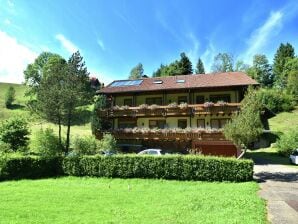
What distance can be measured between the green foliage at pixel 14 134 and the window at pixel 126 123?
1063cm

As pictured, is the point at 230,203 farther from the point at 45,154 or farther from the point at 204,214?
the point at 45,154

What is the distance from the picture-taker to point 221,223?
1387 centimetres

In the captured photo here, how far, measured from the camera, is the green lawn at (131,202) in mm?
14796

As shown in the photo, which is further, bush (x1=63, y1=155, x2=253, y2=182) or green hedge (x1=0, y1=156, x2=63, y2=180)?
green hedge (x1=0, y1=156, x2=63, y2=180)

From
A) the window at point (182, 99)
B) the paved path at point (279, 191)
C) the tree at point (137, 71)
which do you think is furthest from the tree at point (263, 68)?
the paved path at point (279, 191)

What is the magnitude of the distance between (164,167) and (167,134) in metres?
11.9

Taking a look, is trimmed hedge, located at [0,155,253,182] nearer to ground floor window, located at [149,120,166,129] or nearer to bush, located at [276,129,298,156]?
ground floor window, located at [149,120,166,129]

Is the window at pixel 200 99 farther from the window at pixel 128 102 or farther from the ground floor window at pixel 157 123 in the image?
the window at pixel 128 102

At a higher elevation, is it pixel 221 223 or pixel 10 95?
pixel 10 95

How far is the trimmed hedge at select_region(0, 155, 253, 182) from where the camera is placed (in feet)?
83.0

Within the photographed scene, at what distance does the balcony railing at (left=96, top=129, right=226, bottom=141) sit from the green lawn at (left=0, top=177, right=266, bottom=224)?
11874mm

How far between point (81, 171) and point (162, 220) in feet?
49.6

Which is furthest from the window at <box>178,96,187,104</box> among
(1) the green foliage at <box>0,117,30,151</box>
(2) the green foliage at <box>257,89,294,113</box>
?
(2) the green foliage at <box>257,89,294,113</box>

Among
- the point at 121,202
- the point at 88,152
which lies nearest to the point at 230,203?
the point at 121,202
